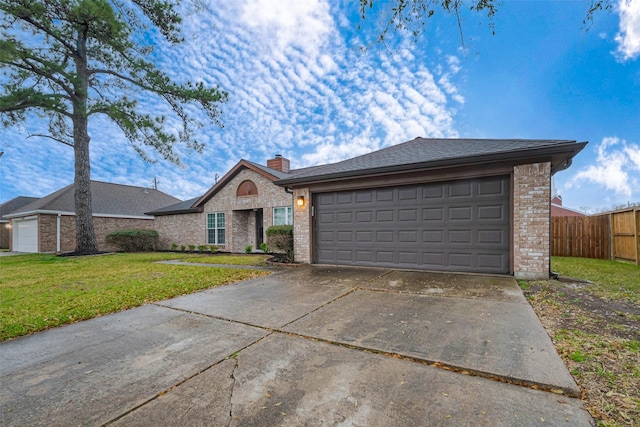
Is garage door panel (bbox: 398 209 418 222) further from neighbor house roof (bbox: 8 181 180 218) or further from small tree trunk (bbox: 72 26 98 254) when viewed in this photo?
neighbor house roof (bbox: 8 181 180 218)

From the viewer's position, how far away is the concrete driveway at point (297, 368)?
1751 mm

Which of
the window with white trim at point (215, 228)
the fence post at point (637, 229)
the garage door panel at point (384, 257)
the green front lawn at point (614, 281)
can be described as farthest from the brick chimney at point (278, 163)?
the fence post at point (637, 229)

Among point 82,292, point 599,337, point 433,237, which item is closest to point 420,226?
point 433,237

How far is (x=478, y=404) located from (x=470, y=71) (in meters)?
9.35

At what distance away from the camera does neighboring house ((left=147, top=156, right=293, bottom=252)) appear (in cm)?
1339

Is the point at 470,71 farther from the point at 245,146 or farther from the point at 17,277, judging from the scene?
the point at 245,146

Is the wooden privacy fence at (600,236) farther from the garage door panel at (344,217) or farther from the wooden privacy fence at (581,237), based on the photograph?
the garage door panel at (344,217)

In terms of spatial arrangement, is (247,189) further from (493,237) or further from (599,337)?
(599,337)

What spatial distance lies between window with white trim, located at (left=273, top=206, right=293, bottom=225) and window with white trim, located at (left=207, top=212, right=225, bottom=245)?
3586mm

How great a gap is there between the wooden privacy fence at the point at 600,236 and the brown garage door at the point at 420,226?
558 centimetres

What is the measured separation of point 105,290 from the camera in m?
5.38

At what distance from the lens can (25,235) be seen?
17.7 metres

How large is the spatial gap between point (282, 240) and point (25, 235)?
774 inches

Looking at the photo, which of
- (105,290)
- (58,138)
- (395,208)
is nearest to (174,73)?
(58,138)
